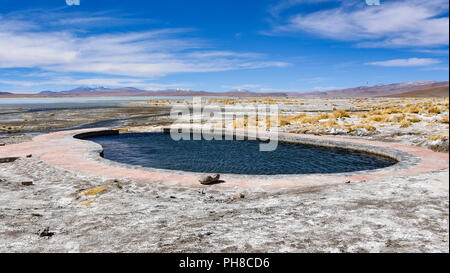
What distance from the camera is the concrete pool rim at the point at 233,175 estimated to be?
26.4 feet

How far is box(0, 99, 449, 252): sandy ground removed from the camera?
4168mm

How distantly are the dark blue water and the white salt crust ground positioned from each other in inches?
125

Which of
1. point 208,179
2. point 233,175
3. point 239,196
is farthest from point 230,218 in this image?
point 233,175

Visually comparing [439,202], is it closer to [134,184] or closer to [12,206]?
[134,184]

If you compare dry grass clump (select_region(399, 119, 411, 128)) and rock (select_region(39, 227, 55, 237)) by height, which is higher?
dry grass clump (select_region(399, 119, 411, 128))

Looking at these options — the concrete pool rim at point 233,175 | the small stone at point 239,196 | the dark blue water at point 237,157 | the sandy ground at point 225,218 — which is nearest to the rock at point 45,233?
the sandy ground at point 225,218

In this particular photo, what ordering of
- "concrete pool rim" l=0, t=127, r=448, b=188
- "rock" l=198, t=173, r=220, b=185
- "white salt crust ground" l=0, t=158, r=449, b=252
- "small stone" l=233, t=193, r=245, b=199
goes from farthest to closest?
"concrete pool rim" l=0, t=127, r=448, b=188
"rock" l=198, t=173, r=220, b=185
"small stone" l=233, t=193, r=245, b=199
"white salt crust ground" l=0, t=158, r=449, b=252

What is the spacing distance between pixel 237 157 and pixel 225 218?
7064 mm

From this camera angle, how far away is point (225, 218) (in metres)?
5.38

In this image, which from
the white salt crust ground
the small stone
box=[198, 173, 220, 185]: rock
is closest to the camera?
the white salt crust ground

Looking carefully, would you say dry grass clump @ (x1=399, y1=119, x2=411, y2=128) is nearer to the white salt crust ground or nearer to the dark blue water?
the dark blue water

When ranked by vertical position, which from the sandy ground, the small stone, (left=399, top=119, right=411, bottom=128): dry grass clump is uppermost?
(left=399, top=119, right=411, bottom=128): dry grass clump

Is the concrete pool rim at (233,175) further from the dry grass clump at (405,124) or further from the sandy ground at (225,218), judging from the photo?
the dry grass clump at (405,124)

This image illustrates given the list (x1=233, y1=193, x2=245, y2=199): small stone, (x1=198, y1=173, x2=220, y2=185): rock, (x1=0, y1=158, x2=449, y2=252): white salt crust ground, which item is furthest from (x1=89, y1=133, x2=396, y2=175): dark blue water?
(x1=0, y1=158, x2=449, y2=252): white salt crust ground
